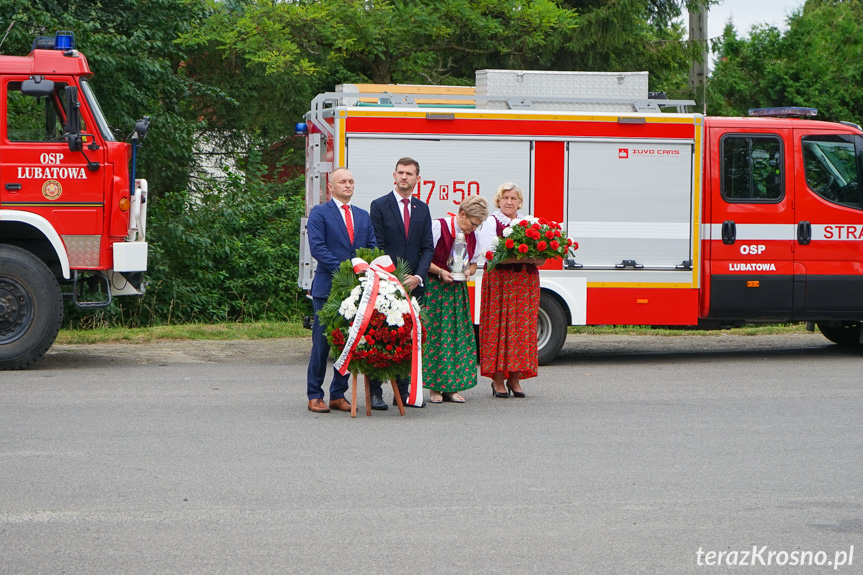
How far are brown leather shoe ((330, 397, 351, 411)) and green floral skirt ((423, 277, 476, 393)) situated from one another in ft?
2.38

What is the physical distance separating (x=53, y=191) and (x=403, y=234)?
A: 400 centimetres

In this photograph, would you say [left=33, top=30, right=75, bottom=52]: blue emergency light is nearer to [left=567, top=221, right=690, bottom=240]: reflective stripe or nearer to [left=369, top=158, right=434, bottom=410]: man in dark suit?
[left=369, top=158, right=434, bottom=410]: man in dark suit

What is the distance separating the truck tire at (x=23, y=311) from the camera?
11141 mm

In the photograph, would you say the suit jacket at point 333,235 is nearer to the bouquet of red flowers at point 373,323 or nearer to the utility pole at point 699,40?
the bouquet of red flowers at point 373,323

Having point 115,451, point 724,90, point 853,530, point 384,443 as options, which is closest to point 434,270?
point 384,443

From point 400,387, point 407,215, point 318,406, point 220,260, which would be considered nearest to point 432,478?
point 318,406

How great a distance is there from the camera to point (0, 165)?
1094cm

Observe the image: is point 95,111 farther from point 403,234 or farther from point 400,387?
point 400,387

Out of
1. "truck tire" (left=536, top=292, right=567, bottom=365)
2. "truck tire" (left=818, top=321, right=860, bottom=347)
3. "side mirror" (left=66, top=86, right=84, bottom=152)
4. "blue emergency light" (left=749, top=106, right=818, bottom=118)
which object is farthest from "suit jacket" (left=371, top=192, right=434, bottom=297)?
"truck tire" (left=818, top=321, right=860, bottom=347)

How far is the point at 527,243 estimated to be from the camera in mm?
9477

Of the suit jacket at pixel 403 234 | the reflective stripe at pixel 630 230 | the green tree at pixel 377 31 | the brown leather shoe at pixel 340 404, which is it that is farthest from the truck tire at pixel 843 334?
the green tree at pixel 377 31

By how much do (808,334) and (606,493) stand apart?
33.1 feet

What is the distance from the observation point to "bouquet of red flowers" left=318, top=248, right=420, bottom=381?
8.38 metres

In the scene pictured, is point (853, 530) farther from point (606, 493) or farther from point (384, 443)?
point (384, 443)
